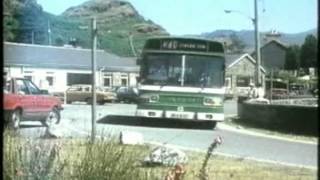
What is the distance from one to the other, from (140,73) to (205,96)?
1980 mm

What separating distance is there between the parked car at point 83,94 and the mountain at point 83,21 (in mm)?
7959

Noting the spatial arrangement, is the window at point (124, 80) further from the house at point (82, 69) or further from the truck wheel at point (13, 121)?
the truck wheel at point (13, 121)

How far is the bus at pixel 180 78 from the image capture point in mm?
20047

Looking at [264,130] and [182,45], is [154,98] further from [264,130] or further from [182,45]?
[264,130]

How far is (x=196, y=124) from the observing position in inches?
867

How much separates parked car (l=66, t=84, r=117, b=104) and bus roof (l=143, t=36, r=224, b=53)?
7.68 meters

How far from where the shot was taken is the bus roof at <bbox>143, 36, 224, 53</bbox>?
762 inches

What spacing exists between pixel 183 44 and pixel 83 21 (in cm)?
657

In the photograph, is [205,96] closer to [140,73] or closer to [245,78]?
[140,73]

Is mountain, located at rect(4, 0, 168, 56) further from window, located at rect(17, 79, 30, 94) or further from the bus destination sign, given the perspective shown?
window, located at rect(17, 79, 30, 94)

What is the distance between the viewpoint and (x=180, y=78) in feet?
66.3

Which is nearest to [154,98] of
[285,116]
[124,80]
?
[285,116]

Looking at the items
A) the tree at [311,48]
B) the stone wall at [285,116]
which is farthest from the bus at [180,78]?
the tree at [311,48]

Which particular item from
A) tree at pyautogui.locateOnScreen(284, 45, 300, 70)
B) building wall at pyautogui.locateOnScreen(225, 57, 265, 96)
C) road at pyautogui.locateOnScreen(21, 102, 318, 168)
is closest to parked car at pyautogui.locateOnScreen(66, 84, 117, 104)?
road at pyautogui.locateOnScreen(21, 102, 318, 168)
